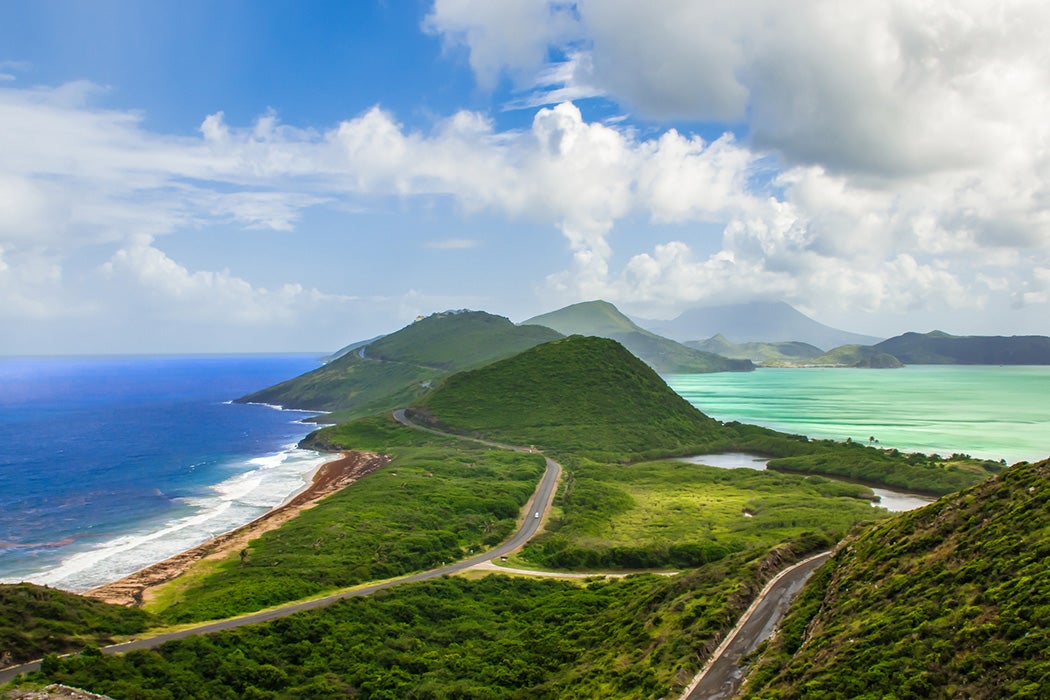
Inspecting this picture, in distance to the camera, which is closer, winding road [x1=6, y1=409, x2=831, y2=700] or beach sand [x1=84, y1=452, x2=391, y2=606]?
winding road [x1=6, y1=409, x2=831, y2=700]

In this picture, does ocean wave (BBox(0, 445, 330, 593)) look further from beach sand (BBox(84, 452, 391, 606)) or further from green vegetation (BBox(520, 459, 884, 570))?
green vegetation (BBox(520, 459, 884, 570))

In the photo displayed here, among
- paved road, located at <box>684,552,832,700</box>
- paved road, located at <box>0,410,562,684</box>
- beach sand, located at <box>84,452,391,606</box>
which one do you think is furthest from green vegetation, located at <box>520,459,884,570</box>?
beach sand, located at <box>84,452,391,606</box>

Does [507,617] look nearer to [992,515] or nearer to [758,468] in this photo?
[992,515]

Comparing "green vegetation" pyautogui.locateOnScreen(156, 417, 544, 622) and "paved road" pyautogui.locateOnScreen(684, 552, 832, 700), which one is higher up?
"paved road" pyautogui.locateOnScreen(684, 552, 832, 700)

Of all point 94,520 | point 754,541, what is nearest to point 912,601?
point 754,541

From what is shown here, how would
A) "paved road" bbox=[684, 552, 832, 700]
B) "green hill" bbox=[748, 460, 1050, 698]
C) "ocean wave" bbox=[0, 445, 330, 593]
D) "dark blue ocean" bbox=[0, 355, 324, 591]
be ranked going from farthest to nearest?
"dark blue ocean" bbox=[0, 355, 324, 591], "ocean wave" bbox=[0, 445, 330, 593], "paved road" bbox=[684, 552, 832, 700], "green hill" bbox=[748, 460, 1050, 698]

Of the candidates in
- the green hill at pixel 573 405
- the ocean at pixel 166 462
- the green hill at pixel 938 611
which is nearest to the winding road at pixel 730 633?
the green hill at pixel 938 611
